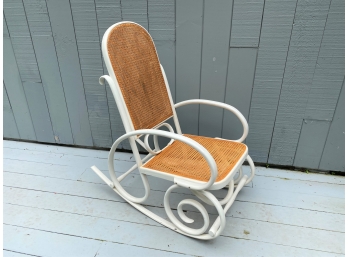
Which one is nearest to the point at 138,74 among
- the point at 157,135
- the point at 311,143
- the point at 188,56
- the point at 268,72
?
the point at 157,135

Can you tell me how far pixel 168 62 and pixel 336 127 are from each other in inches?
Answer: 45.9

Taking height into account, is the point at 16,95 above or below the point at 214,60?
below

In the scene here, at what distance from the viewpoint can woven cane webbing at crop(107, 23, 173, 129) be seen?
1.13 meters

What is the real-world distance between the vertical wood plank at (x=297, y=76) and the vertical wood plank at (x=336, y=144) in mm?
193

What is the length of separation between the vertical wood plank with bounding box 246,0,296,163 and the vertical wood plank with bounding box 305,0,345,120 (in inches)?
7.7

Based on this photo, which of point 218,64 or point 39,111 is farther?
point 39,111

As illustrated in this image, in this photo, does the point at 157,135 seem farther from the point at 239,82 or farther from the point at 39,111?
the point at 39,111

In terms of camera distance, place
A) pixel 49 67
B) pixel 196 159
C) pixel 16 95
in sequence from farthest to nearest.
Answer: pixel 16 95 < pixel 49 67 < pixel 196 159

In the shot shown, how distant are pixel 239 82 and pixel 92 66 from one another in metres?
1.01

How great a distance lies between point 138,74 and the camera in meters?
1.21

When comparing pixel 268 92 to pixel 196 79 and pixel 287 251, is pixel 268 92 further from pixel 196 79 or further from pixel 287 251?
pixel 287 251

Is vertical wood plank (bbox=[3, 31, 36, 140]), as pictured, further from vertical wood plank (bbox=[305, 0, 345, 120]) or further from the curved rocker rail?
vertical wood plank (bbox=[305, 0, 345, 120])

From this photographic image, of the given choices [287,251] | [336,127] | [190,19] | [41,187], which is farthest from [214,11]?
[41,187]

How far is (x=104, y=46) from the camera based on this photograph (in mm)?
1074
